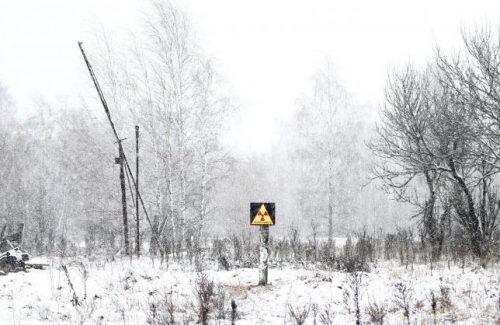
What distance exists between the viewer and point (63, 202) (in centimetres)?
2450

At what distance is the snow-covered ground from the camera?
214 inches

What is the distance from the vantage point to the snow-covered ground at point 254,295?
5426 mm

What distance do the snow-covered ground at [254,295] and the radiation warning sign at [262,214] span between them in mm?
1084

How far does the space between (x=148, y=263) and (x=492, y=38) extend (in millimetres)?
8824

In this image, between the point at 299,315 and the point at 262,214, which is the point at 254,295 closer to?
the point at 262,214

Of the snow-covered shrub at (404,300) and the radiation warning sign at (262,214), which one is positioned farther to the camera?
the radiation warning sign at (262,214)

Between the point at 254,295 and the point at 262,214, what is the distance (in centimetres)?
141

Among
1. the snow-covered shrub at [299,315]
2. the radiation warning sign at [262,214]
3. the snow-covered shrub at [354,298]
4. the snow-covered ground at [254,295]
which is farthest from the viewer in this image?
the radiation warning sign at [262,214]

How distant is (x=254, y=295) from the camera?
7113 millimetres

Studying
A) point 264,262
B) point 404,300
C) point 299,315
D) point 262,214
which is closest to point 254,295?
point 264,262

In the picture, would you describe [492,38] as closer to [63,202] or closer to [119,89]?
[119,89]

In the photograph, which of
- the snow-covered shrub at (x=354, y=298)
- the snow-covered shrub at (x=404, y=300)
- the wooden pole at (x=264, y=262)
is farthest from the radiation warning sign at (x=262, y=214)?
the snow-covered shrub at (x=404, y=300)

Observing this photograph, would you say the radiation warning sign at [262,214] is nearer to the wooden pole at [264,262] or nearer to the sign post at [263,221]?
the sign post at [263,221]

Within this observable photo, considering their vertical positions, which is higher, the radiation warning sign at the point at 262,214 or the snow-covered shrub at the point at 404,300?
the radiation warning sign at the point at 262,214
